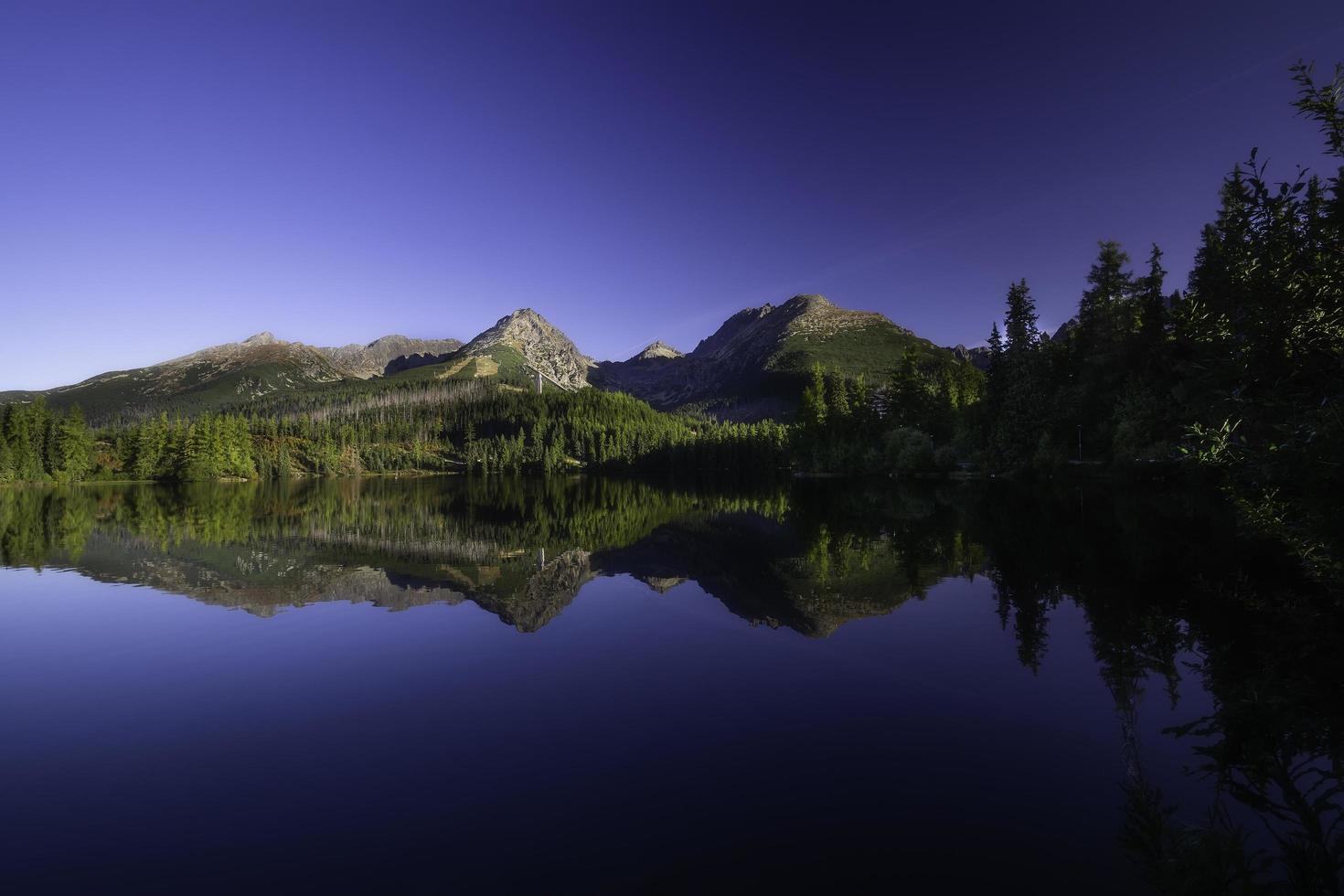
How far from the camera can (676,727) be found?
42.2ft

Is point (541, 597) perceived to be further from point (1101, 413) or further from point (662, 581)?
point (1101, 413)

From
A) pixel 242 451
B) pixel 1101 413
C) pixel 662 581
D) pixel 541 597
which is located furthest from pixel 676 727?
pixel 242 451

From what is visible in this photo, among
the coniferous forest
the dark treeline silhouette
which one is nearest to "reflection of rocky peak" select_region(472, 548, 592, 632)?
the coniferous forest

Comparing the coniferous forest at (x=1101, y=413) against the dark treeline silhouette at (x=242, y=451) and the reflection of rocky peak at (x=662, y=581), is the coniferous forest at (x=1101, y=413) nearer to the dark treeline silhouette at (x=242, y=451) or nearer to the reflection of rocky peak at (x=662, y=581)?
the dark treeline silhouette at (x=242, y=451)

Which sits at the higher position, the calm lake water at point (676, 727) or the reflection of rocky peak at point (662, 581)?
the calm lake water at point (676, 727)

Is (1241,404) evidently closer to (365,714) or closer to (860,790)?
(860,790)

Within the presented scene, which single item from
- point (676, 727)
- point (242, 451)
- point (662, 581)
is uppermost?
point (242, 451)

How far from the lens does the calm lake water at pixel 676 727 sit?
859cm

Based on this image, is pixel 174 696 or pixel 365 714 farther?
pixel 174 696

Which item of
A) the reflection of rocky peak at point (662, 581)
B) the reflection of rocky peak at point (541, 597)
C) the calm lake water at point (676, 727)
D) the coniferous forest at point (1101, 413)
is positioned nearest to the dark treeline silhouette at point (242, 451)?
the coniferous forest at point (1101, 413)

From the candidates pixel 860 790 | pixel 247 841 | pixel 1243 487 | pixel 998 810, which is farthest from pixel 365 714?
pixel 1243 487

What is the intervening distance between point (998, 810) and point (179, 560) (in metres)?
39.5

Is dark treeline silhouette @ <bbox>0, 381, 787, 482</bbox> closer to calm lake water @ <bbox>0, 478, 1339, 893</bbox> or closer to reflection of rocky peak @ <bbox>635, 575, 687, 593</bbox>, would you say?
reflection of rocky peak @ <bbox>635, 575, 687, 593</bbox>

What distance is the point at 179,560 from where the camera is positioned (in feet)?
110
